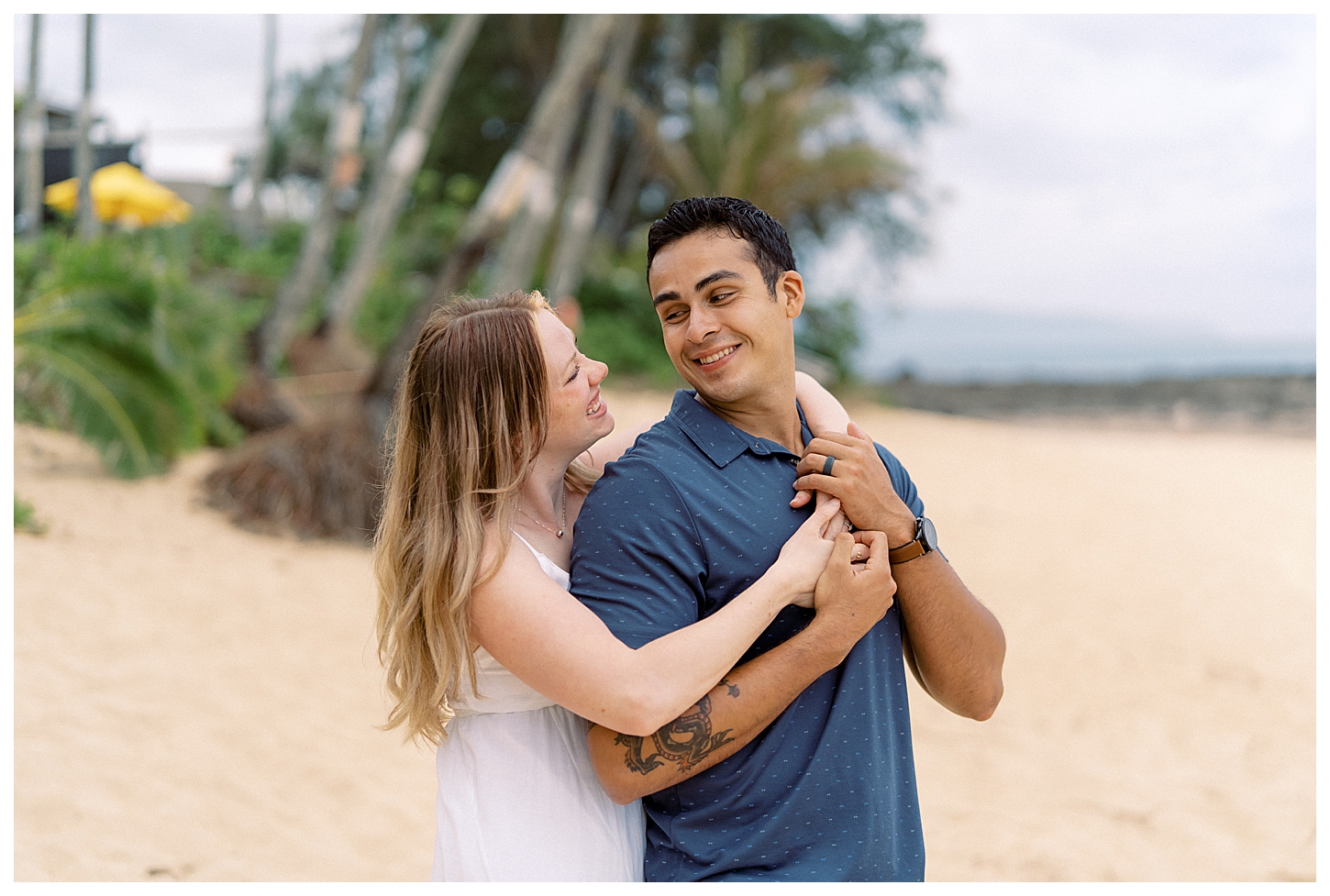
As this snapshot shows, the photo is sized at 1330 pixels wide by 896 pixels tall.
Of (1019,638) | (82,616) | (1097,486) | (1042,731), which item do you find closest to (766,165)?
(1097,486)

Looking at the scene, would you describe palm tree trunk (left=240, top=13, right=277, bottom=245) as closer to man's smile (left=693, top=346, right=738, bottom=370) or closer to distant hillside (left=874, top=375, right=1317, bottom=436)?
Answer: distant hillside (left=874, top=375, right=1317, bottom=436)

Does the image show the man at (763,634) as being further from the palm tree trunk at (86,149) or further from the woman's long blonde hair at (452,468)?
the palm tree trunk at (86,149)

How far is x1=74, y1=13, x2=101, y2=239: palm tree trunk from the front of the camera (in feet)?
29.1

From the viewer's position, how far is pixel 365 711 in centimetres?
592

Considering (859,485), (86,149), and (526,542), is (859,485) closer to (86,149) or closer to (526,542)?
(526,542)

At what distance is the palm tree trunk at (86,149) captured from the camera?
8.87 m

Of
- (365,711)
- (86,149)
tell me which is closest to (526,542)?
(365,711)

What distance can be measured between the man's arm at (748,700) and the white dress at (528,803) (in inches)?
4.4

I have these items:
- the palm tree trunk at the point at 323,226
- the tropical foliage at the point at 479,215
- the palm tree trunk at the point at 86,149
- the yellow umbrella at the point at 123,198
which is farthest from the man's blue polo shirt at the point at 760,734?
the yellow umbrella at the point at 123,198

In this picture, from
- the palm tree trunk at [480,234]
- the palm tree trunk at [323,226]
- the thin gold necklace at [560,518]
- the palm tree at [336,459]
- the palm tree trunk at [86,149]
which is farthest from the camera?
the palm tree trunk at [323,226]

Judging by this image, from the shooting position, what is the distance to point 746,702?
1.73m

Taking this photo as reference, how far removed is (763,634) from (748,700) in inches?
6.3

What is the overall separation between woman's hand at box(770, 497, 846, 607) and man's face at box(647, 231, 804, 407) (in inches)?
11.6

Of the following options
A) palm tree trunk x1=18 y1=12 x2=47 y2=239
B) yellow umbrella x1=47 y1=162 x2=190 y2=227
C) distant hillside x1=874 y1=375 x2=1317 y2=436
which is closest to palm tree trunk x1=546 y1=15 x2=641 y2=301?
yellow umbrella x1=47 y1=162 x2=190 y2=227
